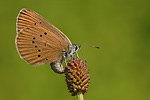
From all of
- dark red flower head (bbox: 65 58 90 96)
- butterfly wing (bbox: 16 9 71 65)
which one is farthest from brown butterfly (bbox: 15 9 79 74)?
dark red flower head (bbox: 65 58 90 96)

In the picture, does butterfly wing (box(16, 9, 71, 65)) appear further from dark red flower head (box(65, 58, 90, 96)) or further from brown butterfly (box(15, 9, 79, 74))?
dark red flower head (box(65, 58, 90, 96))

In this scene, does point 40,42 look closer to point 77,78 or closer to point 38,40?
point 38,40

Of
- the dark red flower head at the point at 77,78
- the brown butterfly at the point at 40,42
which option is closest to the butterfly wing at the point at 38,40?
the brown butterfly at the point at 40,42

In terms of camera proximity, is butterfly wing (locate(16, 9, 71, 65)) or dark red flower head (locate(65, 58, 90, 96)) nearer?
dark red flower head (locate(65, 58, 90, 96))

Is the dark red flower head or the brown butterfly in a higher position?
the brown butterfly

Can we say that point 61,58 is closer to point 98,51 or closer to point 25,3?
point 98,51

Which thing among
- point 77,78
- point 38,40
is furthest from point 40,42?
point 77,78

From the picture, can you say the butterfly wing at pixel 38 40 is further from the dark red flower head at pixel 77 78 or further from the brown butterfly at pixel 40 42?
the dark red flower head at pixel 77 78

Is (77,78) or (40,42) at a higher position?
(40,42)
